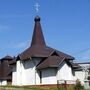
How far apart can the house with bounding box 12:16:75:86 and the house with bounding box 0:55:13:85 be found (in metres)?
5.33

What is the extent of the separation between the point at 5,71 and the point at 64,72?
16771mm

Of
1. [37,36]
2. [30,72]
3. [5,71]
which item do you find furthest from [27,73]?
[5,71]

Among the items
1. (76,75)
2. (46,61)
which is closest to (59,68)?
(46,61)

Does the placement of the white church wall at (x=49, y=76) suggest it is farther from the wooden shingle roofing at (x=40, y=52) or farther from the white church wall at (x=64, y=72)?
the wooden shingle roofing at (x=40, y=52)

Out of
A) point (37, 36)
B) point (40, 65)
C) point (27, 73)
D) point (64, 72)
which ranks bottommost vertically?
point (64, 72)

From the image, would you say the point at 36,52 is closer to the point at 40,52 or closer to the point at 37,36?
the point at 40,52

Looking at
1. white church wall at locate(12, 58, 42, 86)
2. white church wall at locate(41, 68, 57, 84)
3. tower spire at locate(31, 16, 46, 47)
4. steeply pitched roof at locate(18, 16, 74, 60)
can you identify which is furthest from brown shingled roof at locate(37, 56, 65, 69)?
tower spire at locate(31, 16, 46, 47)

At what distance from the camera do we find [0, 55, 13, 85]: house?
2136 inches

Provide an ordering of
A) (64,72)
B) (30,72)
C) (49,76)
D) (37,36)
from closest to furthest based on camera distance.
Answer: (49,76) → (64,72) → (30,72) → (37,36)

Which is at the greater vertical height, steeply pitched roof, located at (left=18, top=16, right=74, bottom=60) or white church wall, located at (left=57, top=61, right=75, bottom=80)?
steeply pitched roof, located at (left=18, top=16, right=74, bottom=60)

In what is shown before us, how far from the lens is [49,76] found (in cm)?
4116

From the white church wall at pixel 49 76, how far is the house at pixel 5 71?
514 inches

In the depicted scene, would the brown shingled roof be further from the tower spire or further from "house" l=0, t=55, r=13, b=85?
"house" l=0, t=55, r=13, b=85

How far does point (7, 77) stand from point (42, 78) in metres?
13.5
